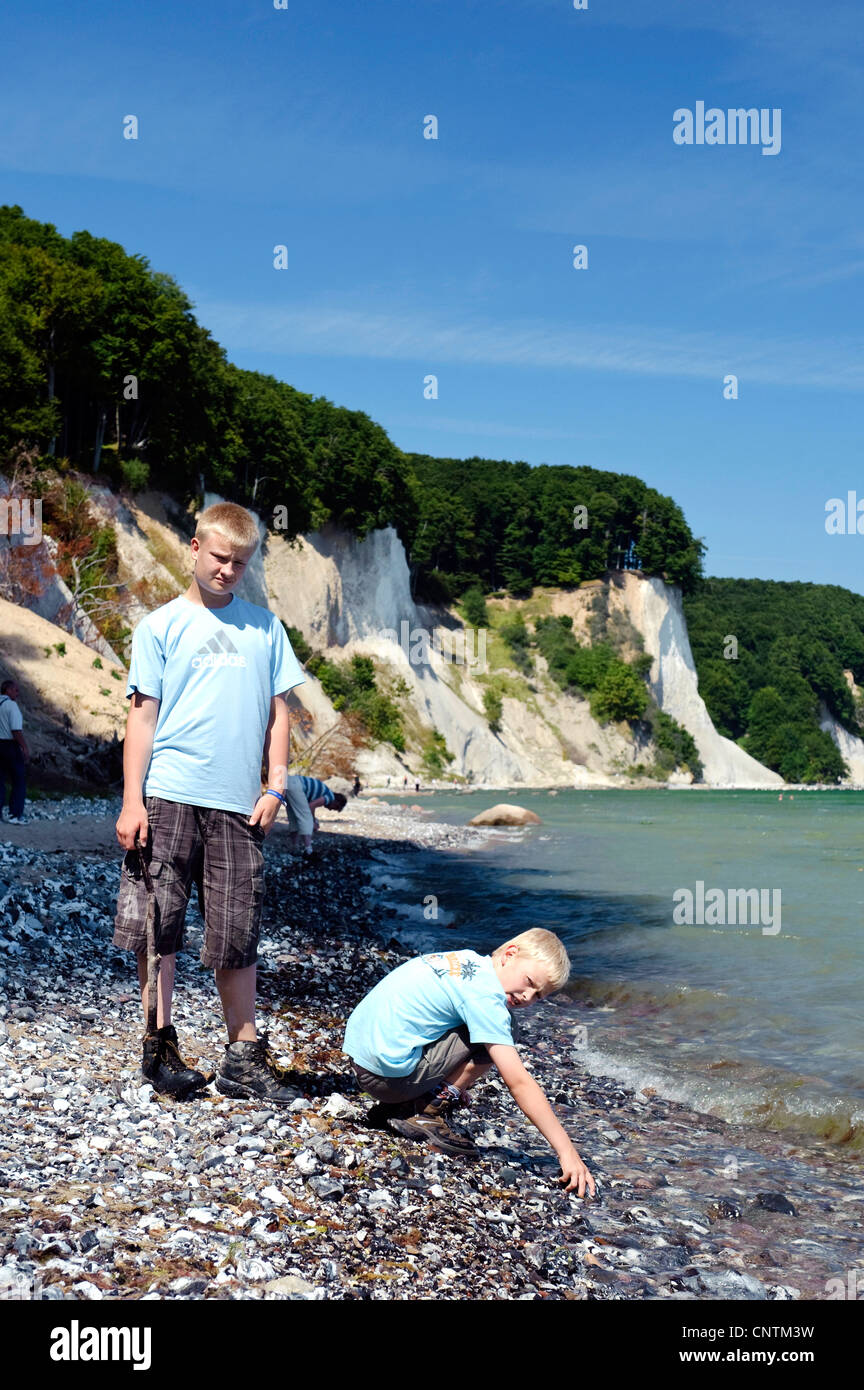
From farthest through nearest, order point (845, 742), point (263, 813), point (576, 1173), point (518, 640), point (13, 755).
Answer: point (845, 742) → point (518, 640) → point (13, 755) → point (263, 813) → point (576, 1173)

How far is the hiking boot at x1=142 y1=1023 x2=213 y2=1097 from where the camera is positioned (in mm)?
4883

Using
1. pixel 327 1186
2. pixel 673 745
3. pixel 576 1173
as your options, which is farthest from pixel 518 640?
pixel 327 1186

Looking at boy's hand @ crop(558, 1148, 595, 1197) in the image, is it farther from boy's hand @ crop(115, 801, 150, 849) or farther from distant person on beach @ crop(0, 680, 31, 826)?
distant person on beach @ crop(0, 680, 31, 826)

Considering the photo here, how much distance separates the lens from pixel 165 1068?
16.2 feet

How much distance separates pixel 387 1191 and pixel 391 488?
218 ft

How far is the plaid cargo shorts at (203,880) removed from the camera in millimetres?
4742

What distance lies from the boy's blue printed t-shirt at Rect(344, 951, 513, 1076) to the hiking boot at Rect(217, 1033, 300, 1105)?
17.8 inches

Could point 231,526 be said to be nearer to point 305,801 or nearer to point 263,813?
point 263,813

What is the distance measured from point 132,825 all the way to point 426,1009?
154 cm

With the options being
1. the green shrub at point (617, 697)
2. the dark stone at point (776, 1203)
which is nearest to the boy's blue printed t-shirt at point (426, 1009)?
the dark stone at point (776, 1203)

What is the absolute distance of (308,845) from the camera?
690 inches

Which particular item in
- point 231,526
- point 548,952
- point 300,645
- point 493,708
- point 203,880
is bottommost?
point 548,952
